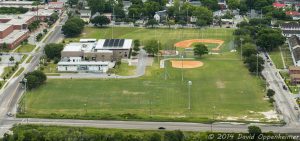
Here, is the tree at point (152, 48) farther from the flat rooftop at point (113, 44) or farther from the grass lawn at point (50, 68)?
the grass lawn at point (50, 68)

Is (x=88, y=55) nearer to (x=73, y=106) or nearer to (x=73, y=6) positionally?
(x=73, y=106)

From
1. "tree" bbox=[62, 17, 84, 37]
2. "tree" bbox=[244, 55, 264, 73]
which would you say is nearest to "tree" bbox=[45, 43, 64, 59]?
"tree" bbox=[62, 17, 84, 37]

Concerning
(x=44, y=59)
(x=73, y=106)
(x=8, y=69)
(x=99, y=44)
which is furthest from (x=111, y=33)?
(x=73, y=106)

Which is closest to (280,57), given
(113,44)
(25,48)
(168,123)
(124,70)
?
(124,70)

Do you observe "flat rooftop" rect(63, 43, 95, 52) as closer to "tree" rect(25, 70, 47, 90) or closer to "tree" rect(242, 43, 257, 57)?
"tree" rect(25, 70, 47, 90)

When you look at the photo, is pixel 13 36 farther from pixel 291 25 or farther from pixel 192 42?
pixel 291 25

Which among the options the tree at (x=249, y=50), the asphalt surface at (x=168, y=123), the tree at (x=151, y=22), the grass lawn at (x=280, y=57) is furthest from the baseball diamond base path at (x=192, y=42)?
the asphalt surface at (x=168, y=123)
